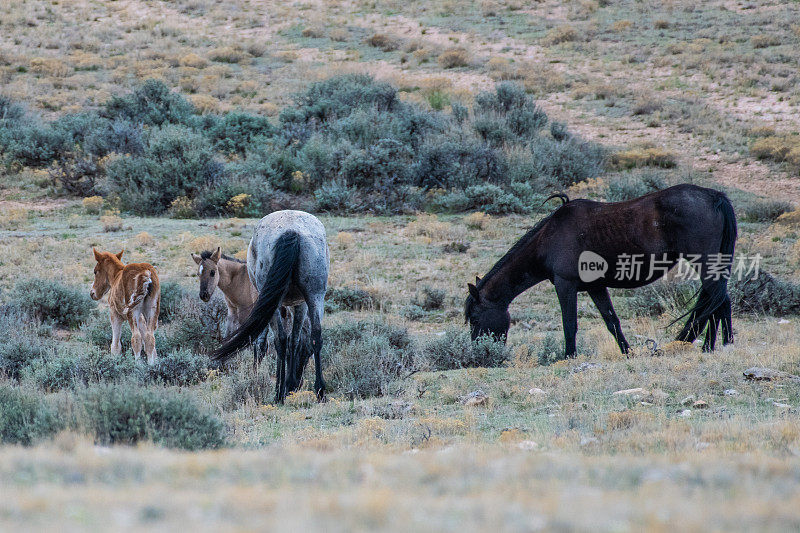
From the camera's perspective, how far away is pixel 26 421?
547 cm

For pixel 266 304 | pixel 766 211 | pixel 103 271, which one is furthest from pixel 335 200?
pixel 266 304

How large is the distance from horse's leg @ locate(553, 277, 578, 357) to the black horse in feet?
0.04

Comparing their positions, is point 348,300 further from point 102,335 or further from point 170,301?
point 102,335

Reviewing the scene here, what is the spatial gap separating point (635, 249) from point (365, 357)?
3358mm

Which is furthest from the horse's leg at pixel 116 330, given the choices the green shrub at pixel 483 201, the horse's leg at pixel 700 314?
the green shrub at pixel 483 201

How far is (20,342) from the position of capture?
32.1 feet

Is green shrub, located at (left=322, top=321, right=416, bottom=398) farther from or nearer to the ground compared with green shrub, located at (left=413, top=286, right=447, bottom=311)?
farther from the ground

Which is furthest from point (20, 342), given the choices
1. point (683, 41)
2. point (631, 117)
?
point (683, 41)

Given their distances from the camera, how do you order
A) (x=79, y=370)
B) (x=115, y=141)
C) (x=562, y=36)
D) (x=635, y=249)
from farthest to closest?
(x=562, y=36), (x=115, y=141), (x=635, y=249), (x=79, y=370)

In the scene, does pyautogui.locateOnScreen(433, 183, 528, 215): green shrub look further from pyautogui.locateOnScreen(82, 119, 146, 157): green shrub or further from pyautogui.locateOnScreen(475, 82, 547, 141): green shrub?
pyautogui.locateOnScreen(82, 119, 146, 157): green shrub

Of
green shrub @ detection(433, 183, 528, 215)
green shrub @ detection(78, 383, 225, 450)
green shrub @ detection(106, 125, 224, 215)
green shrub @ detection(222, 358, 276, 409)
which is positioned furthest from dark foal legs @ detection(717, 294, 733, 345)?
green shrub @ detection(106, 125, 224, 215)

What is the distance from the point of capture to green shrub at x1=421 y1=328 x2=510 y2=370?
30.6 ft

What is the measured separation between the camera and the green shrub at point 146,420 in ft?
16.6

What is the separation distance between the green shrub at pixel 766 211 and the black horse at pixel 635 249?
32.1 ft
